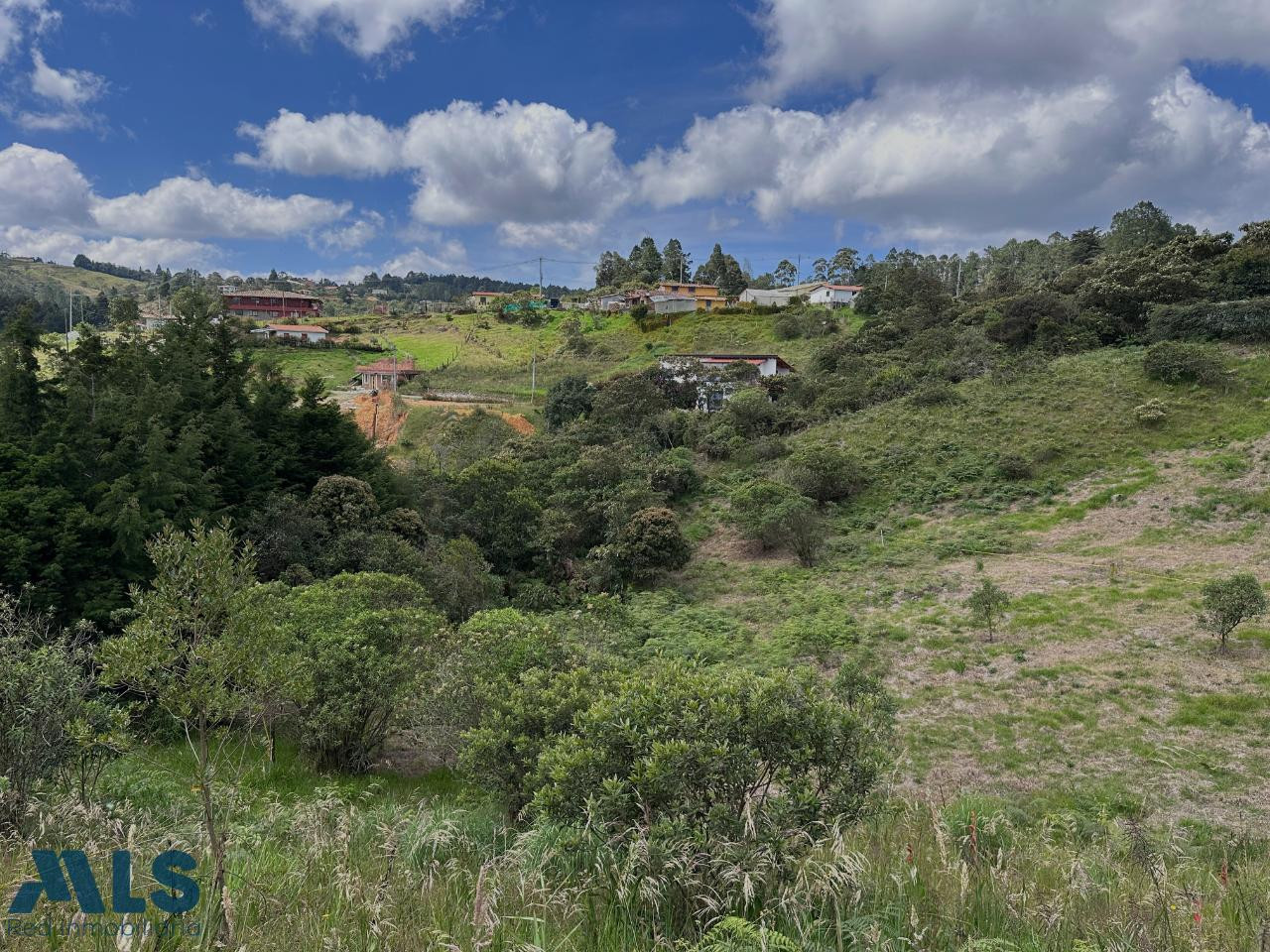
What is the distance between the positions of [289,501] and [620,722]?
16176 millimetres

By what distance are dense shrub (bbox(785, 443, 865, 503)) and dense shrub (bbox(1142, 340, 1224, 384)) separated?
1403 cm

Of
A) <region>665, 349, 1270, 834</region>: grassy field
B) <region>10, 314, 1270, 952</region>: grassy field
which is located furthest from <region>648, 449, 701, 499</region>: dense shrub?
<region>665, 349, 1270, 834</region>: grassy field

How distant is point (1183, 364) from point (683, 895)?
3383 centimetres

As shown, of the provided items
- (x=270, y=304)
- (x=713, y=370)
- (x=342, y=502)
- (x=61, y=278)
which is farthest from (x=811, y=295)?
(x=61, y=278)

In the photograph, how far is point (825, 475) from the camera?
25.7m

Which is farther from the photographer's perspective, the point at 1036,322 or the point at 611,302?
the point at 611,302

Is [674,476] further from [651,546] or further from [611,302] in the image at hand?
[611,302]

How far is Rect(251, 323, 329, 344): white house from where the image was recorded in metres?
59.3

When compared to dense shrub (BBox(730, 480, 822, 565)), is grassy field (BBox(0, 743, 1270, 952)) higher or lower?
higher

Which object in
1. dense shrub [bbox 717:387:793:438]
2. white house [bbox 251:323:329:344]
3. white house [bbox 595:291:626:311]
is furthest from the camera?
white house [bbox 595:291:626:311]

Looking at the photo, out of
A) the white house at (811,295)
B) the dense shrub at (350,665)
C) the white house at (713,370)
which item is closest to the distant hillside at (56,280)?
the white house at (811,295)

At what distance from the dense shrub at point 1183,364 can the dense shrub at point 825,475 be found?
1403cm

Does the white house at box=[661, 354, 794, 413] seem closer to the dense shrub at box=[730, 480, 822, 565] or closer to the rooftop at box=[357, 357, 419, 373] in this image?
the dense shrub at box=[730, 480, 822, 565]

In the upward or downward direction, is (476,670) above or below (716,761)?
below
